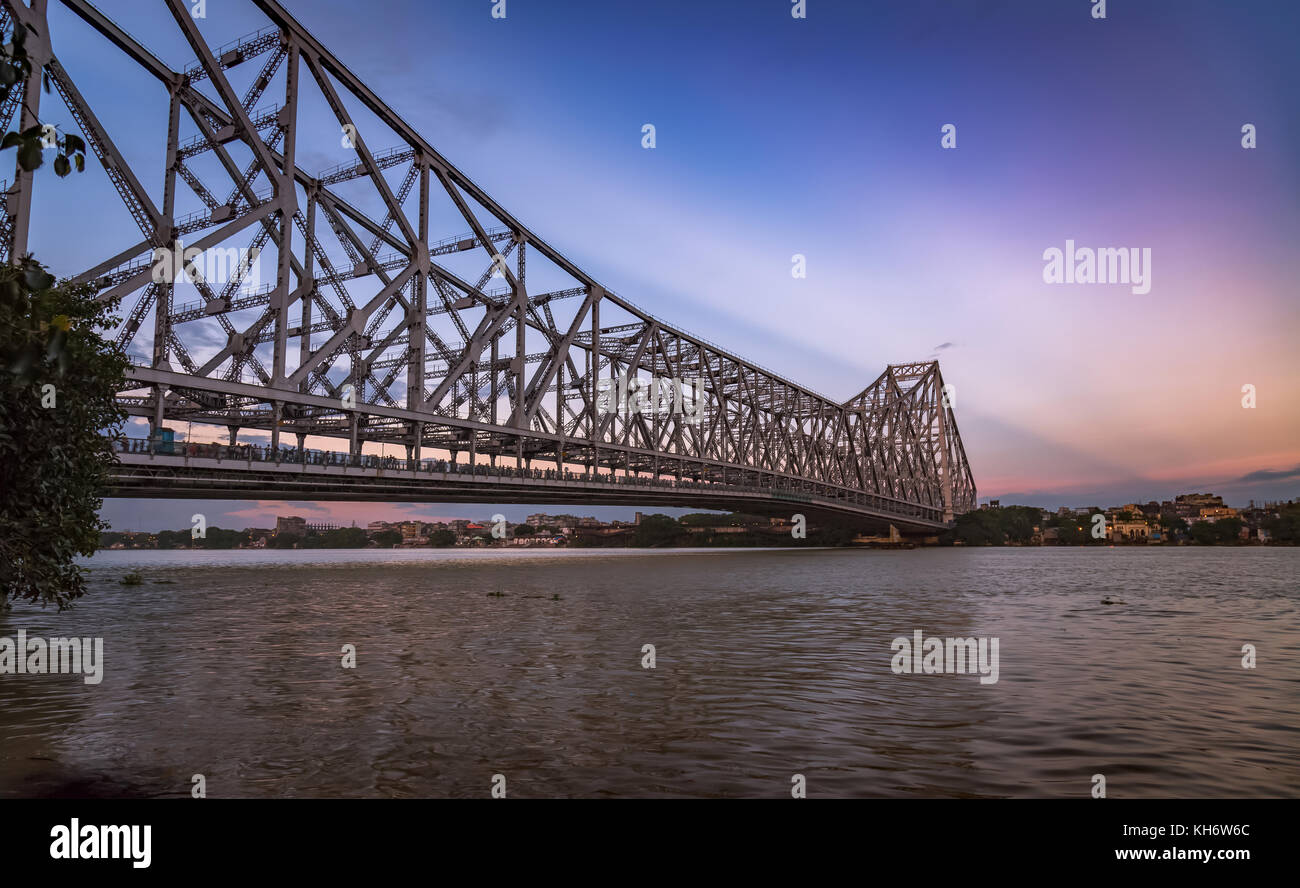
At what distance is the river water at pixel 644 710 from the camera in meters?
7.43

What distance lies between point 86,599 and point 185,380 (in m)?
14.8

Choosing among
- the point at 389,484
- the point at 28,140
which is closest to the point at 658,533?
the point at 389,484

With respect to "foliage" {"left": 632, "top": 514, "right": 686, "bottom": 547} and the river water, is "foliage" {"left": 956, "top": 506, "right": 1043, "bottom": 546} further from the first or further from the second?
the river water

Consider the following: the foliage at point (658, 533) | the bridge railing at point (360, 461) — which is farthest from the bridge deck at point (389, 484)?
the foliage at point (658, 533)

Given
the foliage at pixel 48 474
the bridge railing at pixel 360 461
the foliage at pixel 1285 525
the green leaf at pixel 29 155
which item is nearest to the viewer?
the green leaf at pixel 29 155

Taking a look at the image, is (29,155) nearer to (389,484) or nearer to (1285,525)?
(389,484)

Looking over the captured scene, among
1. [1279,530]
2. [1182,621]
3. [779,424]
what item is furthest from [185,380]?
[1279,530]

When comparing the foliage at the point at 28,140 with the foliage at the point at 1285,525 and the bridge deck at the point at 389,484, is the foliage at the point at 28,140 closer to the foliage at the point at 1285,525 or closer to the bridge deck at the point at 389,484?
the bridge deck at the point at 389,484

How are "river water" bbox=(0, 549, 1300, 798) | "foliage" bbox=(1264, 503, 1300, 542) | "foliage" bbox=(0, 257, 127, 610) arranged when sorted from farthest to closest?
"foliage" bbox=(1264, 503, 1300, 542)
"foliage" bbox=(0, 257, 127, 610)
"river water" bbox=(0, 549, 1300, 798)

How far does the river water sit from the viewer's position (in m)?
7.43

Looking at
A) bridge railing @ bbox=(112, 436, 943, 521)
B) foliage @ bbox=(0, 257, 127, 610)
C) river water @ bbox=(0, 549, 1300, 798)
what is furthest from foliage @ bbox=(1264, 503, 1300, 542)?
foliage @ bbox=(0, 257, 127, 610)

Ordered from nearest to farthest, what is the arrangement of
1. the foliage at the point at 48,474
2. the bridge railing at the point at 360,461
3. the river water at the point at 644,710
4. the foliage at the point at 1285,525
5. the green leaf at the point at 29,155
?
the green leaf at the point at 29,155 < the river water at the point at 644,710 < the foliage at the point at 48,474 < the bridge railing at the point at 360,461 < the foliage at the point at 1285,525
